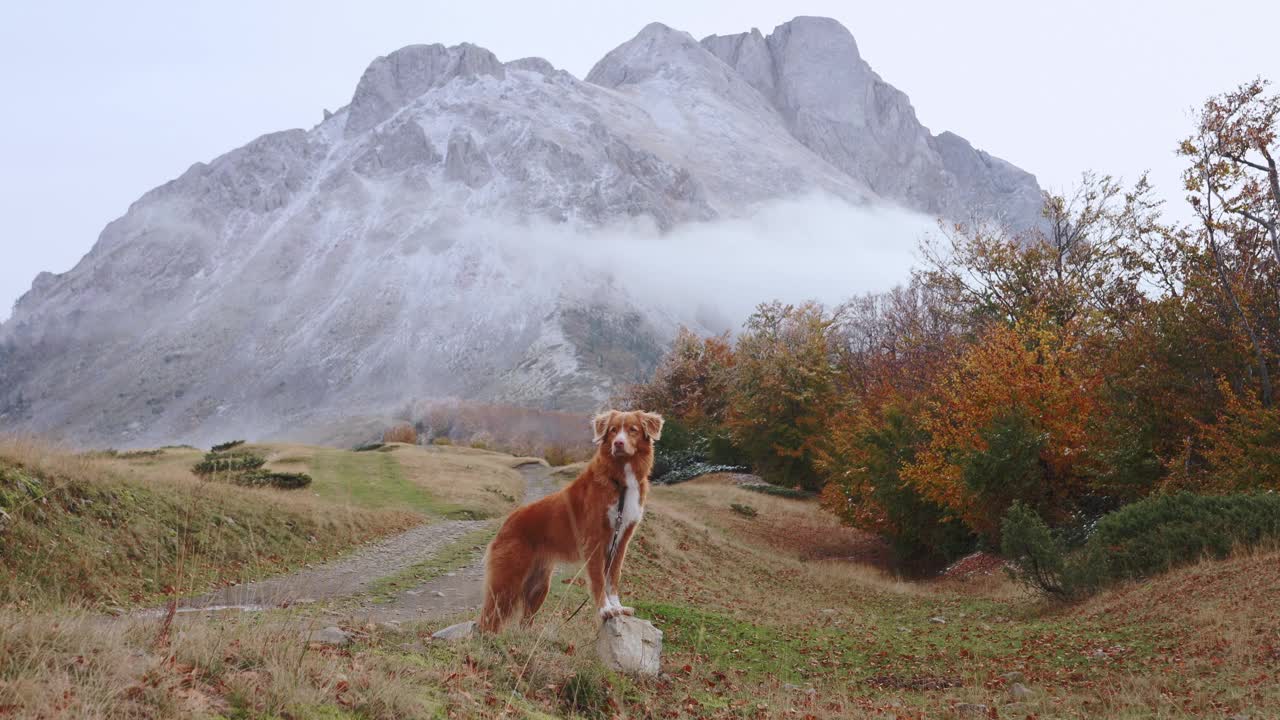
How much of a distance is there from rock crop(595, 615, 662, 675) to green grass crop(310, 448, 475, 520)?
56.8ft

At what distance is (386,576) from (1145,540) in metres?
14.9

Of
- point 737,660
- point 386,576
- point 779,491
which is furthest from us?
point 779,491

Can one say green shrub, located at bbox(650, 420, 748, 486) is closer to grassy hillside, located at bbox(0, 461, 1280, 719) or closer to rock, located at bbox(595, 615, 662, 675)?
grassy hillside, located at bbox(0, 461, 1280, 719)

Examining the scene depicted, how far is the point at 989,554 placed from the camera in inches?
1000

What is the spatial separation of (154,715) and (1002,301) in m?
36.3

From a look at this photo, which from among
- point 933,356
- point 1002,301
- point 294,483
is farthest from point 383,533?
point 933,356

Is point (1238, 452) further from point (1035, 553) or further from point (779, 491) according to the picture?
point (779, 491)

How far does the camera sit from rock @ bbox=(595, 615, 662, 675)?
729cm

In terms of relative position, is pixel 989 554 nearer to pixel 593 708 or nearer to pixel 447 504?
pixel 447 504

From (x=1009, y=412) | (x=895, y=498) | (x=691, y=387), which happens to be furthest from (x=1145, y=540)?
(x=691, y=387)

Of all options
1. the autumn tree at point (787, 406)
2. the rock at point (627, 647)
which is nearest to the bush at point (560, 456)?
the autumn tree at point (787, 406)

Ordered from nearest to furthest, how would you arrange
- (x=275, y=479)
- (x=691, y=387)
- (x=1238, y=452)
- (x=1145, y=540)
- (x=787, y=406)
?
(x=1145, y=540), (x=1238, y=452), (x=275, y=479), (x=787, y=406), (x=691, y=387)

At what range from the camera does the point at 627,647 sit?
24.5 ft

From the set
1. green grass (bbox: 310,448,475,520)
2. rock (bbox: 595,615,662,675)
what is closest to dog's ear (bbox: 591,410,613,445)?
rock (bbox: 595,615,662,675)
